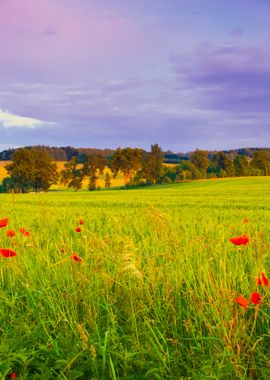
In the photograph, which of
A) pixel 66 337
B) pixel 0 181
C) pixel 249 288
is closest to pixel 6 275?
pixel 66 337

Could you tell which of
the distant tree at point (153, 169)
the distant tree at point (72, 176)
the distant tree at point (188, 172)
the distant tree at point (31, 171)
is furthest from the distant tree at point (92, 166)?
the distant tree at point (188, 172)

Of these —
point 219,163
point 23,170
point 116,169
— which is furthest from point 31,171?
point 219,163

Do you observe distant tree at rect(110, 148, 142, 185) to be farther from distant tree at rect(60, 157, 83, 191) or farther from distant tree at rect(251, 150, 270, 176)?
distant tree at rect(251, 150, 270, 176)

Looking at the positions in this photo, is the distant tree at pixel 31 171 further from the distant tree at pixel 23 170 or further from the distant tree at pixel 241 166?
the distant tree at pixel 241 166

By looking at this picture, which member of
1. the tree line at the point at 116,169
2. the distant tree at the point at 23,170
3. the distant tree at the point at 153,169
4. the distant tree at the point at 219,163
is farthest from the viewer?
the distant tree at the point at 219,163

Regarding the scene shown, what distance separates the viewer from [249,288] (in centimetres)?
378

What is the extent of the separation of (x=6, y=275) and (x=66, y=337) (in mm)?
2154

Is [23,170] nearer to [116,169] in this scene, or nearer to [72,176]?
[72,176]

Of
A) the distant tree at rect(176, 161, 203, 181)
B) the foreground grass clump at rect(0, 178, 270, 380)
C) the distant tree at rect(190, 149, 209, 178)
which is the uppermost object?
the distant tree at rect(190, 149, 209, 178)

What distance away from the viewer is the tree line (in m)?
95.1

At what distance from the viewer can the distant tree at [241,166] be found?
109875 mm

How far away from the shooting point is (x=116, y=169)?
109438 millimetres

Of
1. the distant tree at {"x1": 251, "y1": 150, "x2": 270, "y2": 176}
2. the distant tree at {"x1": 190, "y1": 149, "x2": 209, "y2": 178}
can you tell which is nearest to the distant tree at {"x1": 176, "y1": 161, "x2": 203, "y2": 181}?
the distant tree at {"x1": 190, "y1": 149, "x2": 209, "y2": 178}

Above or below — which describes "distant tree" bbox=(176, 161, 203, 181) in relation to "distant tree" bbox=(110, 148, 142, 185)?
below
